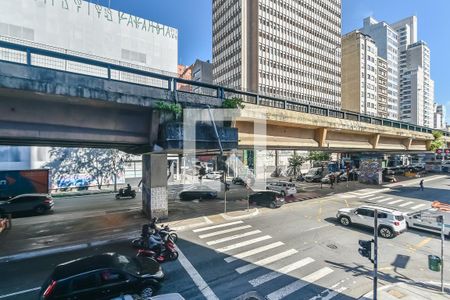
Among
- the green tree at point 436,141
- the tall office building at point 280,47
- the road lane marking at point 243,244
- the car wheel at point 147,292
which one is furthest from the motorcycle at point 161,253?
the tall office building at point 280,47

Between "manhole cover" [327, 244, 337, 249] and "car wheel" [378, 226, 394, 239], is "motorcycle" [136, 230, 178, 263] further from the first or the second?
"car wheel" [378, 226, 394, 239]

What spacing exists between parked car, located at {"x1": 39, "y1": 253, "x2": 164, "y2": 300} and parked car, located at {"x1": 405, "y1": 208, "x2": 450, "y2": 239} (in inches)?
649

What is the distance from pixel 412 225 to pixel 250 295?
14887mm

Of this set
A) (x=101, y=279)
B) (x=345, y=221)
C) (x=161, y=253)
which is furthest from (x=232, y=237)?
(x=345, y=221)

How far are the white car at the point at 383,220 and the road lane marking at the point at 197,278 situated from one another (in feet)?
35.7

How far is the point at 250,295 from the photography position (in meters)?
7.23

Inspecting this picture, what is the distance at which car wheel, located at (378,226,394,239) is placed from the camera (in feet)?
48.0

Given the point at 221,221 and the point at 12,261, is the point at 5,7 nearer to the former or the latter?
the point at 12,261

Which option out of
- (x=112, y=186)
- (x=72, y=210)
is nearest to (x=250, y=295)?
(x=72, y=210)

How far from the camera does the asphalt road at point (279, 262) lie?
8.99m

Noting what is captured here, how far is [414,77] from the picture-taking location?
13425 centimetres

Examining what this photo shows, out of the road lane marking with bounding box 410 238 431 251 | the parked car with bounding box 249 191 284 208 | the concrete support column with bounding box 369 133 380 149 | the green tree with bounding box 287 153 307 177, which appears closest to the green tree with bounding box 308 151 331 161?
the green tree with bounding box 287 153 307 177

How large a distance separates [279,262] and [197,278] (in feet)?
12.5

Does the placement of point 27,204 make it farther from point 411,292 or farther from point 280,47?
point 280,47
